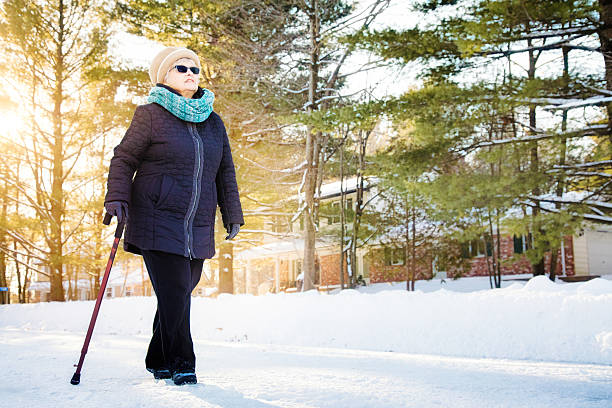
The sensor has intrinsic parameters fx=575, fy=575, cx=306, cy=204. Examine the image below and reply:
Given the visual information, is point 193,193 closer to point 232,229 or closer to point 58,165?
point 232,229

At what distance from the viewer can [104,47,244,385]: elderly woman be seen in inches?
120

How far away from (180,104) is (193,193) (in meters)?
0.51

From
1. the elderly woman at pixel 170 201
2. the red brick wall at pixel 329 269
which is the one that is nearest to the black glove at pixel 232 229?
the elderly woman at pixel 170 201

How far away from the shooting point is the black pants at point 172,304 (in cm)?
304

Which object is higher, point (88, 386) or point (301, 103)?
point (301, 103)

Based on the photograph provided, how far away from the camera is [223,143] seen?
3521mm

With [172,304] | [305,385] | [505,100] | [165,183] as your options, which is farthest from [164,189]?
[505,100]

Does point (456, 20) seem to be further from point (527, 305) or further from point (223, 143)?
point (223, 143)

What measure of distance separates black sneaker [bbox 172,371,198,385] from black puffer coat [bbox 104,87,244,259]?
62 centimetres

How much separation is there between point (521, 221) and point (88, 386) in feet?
31.1

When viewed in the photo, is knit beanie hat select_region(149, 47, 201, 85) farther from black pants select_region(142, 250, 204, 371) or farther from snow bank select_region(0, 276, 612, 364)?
snow bank select_region(0, 276, 612, 364)

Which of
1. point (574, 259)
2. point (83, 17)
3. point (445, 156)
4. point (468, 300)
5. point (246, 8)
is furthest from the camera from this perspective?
point (574, 259)

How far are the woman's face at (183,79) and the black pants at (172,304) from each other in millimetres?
1019

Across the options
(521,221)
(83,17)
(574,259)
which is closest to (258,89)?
(83,17)
